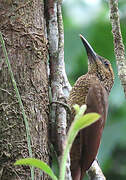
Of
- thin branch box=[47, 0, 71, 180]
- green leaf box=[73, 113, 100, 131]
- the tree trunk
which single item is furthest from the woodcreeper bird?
green leaf box=[73, 113, 100, 131]

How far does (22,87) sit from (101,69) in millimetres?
1381

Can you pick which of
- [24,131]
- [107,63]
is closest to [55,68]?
[24,131]

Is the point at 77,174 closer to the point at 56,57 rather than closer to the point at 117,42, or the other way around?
the point at 56,57

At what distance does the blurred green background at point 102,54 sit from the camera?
14.5ft

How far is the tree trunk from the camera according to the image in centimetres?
257

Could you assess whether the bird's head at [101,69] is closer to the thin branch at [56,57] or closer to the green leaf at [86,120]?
the thin branch at [56,57]

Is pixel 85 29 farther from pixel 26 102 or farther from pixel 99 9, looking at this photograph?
pixel 26 102

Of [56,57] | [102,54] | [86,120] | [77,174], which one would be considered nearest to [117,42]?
[56,57]

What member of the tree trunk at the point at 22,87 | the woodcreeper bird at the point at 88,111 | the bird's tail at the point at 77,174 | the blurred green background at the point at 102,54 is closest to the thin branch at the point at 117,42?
the tree trunk at the point at 22,87

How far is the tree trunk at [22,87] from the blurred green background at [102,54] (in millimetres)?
1510

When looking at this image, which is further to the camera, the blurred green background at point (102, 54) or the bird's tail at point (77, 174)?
the blurred green background at point (102, 54)

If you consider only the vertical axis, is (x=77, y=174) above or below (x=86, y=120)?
below

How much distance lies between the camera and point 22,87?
2662mm

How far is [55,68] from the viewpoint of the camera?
2.94 m
